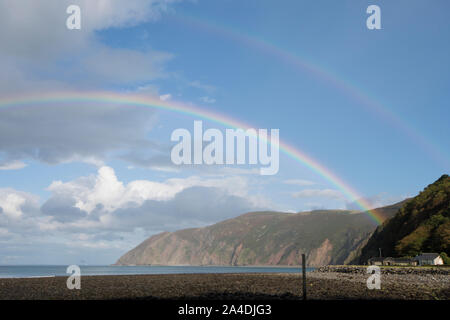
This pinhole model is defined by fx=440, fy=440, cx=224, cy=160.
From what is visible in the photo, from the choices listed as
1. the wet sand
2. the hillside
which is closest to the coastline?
the wet sand

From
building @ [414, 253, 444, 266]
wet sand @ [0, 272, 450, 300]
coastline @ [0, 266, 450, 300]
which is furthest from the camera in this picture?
building @ [414, 253, 444, 266]

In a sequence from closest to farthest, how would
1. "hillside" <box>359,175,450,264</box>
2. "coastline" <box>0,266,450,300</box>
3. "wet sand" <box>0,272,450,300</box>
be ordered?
"coastline" <box>0,266,450,300</box> → "wet sand" <box>0,272,450,300</box> → "hillside" <box>359,175,450,264</box>

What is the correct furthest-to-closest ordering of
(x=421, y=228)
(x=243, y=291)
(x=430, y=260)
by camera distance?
(x=421, y=228) < (x=430, y=260) < (x=243, y=291)

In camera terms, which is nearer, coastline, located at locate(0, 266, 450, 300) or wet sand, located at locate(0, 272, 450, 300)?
coastline, located at locate(0, 266, 450, 300)

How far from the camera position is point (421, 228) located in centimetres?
12912

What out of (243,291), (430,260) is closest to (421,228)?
(430,260)

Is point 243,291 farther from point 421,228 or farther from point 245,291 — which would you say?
point 421,228

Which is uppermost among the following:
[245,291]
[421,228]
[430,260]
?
[421,228]

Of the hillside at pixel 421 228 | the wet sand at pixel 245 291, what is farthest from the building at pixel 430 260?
the wet sand at pixel 245 291

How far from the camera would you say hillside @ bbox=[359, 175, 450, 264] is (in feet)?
395

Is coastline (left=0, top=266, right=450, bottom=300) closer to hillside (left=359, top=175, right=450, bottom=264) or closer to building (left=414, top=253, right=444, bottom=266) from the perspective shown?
building (left=414, top=253, right=444, bottom=266)

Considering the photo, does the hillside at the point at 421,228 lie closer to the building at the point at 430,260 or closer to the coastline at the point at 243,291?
the building at the point at 430,260
